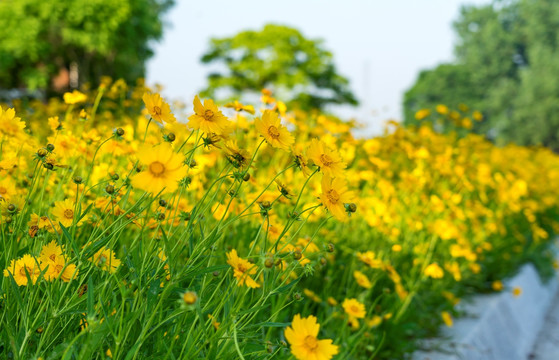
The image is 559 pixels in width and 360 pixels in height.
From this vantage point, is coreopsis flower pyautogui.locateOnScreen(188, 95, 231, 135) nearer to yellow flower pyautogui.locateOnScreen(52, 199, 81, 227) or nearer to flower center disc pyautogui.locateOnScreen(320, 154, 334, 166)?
flower center disc pyautogui.locateOnScreen(320, 154, 334, 166)

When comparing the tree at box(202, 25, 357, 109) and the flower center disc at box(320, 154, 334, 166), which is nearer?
the flower center disc at box(320, 154, 334, 166)

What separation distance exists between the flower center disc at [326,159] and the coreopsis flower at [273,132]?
8 cm

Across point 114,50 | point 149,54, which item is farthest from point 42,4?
point 149,54

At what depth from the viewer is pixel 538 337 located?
385 cm

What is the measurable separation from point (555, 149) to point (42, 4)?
86.4ft

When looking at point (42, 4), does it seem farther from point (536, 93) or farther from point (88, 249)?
point (536, 93)

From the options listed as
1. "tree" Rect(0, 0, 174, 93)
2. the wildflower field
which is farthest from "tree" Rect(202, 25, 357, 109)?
the wildflower field

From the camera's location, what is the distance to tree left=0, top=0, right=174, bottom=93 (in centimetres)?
1697

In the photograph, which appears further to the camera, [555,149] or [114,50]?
[555,149]

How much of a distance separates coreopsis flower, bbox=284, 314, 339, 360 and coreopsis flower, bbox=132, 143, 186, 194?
337mm

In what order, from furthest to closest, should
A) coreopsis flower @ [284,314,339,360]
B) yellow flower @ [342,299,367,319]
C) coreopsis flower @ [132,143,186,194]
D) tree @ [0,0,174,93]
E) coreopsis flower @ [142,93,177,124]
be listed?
1. tree @ [0,0,174,93]
2. yellow flower @ [342,299,367,319]
3. coreopsis flower @ [142,93,177,124]
4. coreopsis flower @ [284,314,339,360]
5. coreopsis flower @ [132,143,186,194]

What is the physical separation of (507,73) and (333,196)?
1401 inches

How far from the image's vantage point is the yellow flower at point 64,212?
1.21 meters

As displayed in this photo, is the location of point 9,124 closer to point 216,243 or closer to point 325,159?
point 216,243
